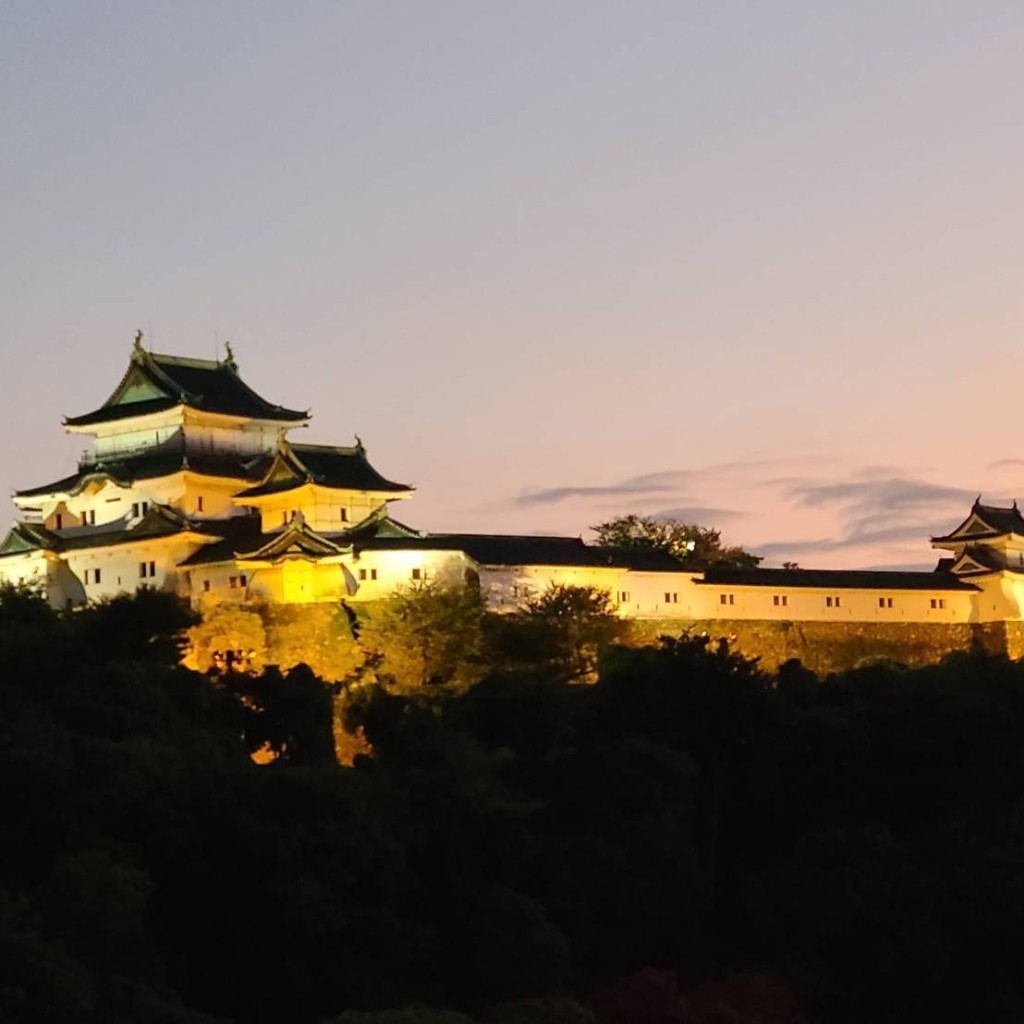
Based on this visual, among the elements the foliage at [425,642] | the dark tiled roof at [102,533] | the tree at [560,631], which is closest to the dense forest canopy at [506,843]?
the foliage at [425,642]

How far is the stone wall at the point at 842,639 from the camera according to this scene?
52781 millimetres

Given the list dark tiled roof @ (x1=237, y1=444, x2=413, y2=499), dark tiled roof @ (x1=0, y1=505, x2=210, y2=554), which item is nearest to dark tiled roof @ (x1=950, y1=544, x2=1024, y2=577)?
dark tiled roof @ (x1=237, y1=444, x2=413, y2=499)

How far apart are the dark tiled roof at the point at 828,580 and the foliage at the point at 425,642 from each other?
7558mm

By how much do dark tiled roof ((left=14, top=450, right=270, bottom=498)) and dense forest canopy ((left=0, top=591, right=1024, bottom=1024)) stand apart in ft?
45.5

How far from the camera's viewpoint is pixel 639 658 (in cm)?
4138

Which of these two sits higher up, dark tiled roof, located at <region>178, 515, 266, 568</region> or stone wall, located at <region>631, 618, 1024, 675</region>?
dark tiled roof, located at <region>178, 515, 266, 568</region>

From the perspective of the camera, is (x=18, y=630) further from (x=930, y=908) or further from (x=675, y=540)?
(x=675, y=540)

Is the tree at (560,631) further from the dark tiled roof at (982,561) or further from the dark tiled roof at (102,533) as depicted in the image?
the dark tiled roof at (982,561)

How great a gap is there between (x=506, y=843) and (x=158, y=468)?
24.7 meters

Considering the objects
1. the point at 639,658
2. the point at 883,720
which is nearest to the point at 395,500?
the point at 639,658

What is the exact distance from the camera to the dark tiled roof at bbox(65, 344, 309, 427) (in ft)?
181

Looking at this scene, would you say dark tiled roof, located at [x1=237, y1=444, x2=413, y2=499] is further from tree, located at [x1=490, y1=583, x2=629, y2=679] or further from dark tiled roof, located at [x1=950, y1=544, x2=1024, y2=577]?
dark tiled roof, located at [x1=950, y1=544, x2=1024, y2=577]

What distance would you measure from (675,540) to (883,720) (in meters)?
30.1

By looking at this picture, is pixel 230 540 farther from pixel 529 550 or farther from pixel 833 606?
pixel 833 606
